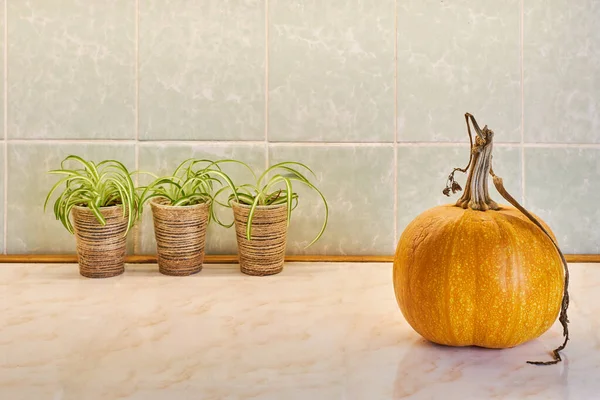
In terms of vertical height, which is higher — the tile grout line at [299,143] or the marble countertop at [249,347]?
the tile grout line at [299,143]

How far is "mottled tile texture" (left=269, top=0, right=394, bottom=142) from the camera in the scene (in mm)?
1153

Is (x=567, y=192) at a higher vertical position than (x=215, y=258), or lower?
higher

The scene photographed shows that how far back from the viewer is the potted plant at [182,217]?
105 cm

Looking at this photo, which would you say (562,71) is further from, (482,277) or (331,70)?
(482,277)

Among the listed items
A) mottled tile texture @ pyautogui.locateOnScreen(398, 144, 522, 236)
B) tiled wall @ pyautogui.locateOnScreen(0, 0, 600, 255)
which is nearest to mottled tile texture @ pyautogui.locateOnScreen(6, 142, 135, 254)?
tiled wall @ pyautogui.locateOnScreen(0, 0, 600, 255)

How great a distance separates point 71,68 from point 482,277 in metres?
0.87

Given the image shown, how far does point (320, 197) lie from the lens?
3.91 ft

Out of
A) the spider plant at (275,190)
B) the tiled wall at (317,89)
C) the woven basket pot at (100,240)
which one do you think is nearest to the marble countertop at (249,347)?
the woven basket pot at (100,240)

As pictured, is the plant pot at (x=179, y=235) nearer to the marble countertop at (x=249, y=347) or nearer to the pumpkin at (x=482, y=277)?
the marble countertop at (x=249, y=347)

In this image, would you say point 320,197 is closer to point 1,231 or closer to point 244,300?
point 244,300

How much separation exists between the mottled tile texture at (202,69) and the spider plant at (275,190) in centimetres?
8

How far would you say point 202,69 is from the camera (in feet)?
3.80

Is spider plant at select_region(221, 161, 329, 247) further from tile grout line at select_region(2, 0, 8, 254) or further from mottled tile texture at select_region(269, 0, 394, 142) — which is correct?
tile grout line at select_region(2, 0, 8, 254)

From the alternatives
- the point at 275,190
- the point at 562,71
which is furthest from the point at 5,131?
the point at 562,71
